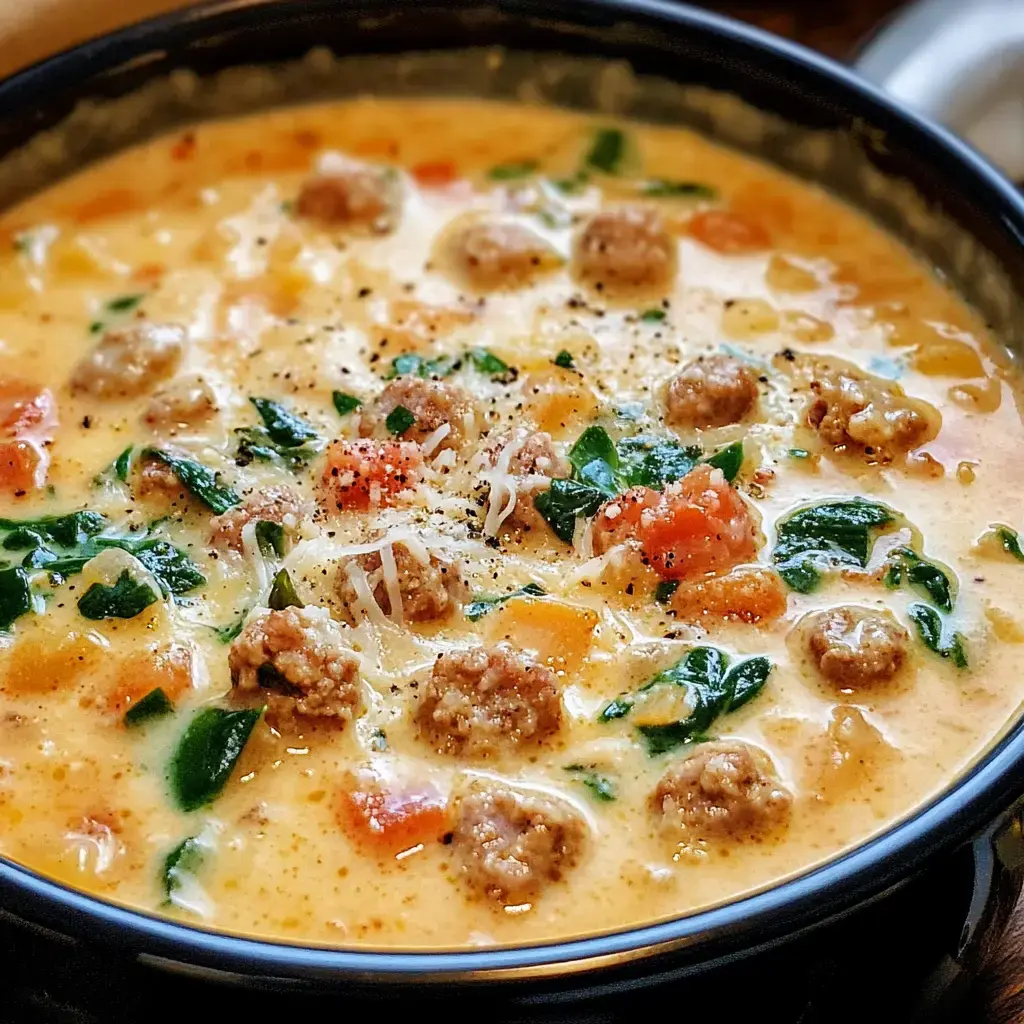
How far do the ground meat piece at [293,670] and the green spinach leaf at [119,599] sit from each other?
0.31 metres

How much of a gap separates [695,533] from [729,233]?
4.36 ft

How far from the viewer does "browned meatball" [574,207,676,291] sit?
3711 millimetres

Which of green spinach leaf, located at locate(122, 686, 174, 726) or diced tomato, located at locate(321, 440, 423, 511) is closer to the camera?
green spinach leaf, located at locate(122, 686, 174, 726)

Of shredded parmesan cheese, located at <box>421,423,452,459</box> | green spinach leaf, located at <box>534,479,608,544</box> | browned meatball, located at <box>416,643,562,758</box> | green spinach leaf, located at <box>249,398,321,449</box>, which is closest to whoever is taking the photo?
browned meatball, located at <box>416,643,562,758</box>

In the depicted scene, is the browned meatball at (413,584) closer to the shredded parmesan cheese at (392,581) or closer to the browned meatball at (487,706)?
the shredded parmesan cheese at (392,581)

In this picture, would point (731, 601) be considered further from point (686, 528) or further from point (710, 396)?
point (710, 396)

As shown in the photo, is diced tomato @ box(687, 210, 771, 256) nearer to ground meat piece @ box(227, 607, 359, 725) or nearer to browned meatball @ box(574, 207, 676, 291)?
browned meatball @ box(574, 207, 676, 291)

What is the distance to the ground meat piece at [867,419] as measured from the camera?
319cm

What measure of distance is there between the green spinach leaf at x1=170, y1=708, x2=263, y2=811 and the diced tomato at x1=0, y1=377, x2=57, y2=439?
1059 mm

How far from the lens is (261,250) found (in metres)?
3.89

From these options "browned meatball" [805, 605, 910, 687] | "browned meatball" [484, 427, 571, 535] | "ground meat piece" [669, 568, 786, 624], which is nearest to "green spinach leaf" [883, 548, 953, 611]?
"browned meatball" [805, 605, 910, 687]

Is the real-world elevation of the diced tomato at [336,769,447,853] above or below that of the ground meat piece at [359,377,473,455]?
below

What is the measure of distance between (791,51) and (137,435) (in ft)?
6.86

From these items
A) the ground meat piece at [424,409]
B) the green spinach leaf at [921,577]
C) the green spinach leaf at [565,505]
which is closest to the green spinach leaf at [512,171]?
the ground meat piece at [424,409]
